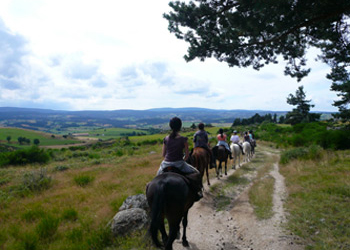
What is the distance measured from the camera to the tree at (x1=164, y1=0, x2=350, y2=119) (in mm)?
6725

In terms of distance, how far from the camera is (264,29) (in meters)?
7.50

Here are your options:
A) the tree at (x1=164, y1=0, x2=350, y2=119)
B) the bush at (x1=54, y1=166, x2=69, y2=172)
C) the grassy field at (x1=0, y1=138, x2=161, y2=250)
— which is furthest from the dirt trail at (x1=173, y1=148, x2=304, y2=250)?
the bush at (x1=54, y1=166, x2=69, y2=172)

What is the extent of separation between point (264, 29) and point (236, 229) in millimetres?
7090

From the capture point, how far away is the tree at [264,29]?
6.73 meters

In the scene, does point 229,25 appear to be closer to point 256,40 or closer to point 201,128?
point 256,40

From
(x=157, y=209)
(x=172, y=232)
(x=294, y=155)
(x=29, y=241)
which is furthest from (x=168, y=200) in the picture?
(x=294, y=155)

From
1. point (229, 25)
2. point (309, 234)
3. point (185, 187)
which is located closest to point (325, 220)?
point (309, 234)

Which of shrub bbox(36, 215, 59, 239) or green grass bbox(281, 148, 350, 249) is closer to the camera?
green grass bbox(281, 148, 350, 249)

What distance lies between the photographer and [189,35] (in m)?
9.12

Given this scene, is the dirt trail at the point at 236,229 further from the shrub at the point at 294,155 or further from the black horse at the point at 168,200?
the shrub at the point at 294,155

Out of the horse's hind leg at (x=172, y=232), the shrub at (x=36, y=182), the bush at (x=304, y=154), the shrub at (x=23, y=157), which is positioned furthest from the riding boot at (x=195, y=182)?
the shrub at (x=23, y=157)

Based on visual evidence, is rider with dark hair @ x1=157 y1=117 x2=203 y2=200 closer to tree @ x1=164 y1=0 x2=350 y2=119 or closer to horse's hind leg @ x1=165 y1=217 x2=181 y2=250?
horse's hind leg @ x1=165 y1=217 x2=181 y2=250

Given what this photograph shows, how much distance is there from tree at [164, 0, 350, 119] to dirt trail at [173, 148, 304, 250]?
6.48 metres

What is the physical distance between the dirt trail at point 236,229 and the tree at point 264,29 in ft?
21.3
